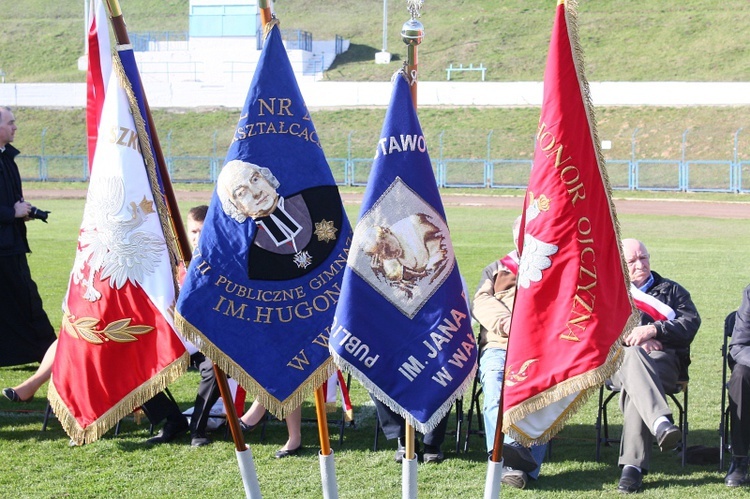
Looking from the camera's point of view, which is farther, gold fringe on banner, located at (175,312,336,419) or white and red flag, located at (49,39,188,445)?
white and red flag, located at (49,39,188,445)

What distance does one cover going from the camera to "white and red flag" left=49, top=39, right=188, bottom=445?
15.9 feet

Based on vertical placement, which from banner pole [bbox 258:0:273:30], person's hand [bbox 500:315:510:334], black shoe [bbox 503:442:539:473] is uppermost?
banner pole [bbox 258:0:273:30]

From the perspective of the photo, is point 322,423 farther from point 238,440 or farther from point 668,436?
point 668,436

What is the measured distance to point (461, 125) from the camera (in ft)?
166

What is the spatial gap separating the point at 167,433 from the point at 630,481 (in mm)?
3194

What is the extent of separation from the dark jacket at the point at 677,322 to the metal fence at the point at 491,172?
3399 centimetres

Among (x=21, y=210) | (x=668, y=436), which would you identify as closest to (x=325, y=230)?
(x=668, y=436)

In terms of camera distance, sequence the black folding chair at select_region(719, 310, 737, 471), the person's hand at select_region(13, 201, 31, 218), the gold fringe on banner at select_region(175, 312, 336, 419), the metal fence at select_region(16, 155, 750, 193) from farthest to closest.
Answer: the metal fence at select_region(16, 155, 750, 193)
the person's hand at select_region(13, 201, 31, 218)
the black folding chair at select_region(719, 310, 737, 471)
the gold fringe on banner at select_region(175, 312, 336, 419)

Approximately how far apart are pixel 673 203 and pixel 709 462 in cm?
2909

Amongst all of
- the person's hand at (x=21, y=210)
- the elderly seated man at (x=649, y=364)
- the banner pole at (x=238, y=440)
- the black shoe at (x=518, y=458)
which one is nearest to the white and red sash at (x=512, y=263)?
the elderly seated man at (x=649, y=364)

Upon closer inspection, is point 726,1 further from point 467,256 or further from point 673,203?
point 467,256

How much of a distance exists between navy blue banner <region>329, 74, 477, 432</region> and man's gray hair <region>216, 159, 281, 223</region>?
477mm

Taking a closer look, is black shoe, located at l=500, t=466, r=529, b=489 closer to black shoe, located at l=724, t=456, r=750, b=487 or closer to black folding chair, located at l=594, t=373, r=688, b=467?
black folding chair, located at l=594, t=373, r=688, b=467

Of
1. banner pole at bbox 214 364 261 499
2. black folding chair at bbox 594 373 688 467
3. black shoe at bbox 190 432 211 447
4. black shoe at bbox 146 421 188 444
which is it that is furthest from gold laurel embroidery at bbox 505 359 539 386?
black shoe at bbox 146 421 188 444
